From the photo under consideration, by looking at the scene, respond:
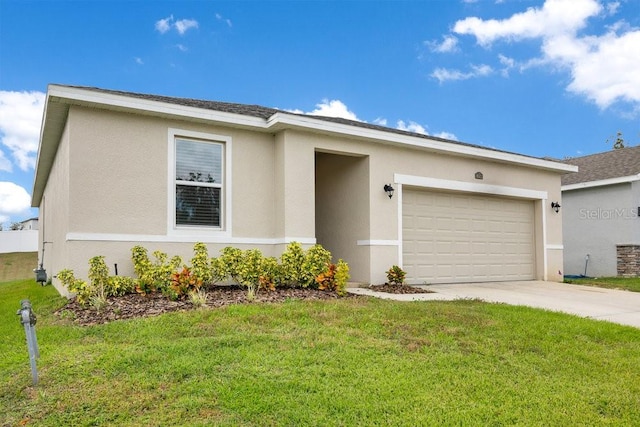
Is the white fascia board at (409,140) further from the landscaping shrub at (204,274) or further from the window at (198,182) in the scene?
the landscaping shrub at (204,274)

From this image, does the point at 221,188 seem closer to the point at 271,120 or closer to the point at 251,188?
the point at 251,188

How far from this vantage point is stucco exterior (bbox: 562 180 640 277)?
52.2 ft

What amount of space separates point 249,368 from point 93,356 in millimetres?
1668

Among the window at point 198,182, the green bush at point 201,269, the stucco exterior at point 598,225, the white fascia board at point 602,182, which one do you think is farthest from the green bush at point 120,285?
the stucco exterior at point 598,225

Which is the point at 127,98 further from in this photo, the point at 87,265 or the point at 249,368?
the point at 249,368

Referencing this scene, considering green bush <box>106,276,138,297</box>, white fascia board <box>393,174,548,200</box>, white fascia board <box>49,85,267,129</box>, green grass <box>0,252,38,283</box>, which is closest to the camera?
green bush <box>106,276,138,297</box>

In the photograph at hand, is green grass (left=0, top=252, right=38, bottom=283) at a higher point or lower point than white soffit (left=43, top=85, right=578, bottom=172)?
lower

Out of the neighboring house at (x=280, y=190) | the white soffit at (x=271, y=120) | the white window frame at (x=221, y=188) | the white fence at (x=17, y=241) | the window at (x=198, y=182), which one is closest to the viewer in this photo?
the white soffit at (x=271, y=120)

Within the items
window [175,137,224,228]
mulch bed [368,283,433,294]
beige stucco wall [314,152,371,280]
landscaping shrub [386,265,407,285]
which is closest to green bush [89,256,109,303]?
window [175,137,224,228]

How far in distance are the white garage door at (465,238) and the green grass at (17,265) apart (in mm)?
20158

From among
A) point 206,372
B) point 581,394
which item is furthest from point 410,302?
point 206,372

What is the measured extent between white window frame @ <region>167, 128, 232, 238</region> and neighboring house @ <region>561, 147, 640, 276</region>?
13721 millimetres

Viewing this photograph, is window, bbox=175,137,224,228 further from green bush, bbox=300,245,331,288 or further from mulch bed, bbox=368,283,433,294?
mulch bed, bbox=368,283,433,294

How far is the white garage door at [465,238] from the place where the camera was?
10.8m
